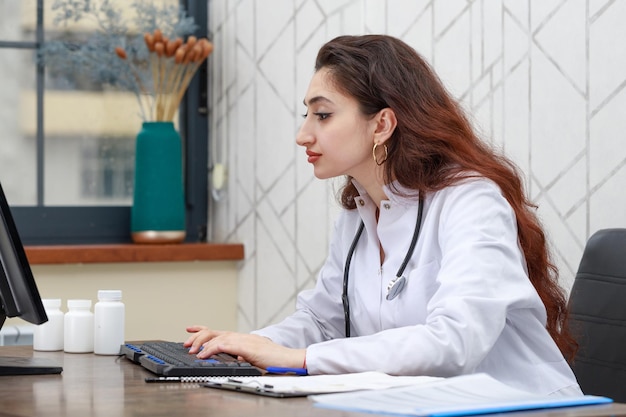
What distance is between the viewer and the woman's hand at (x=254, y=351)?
66.9 inches

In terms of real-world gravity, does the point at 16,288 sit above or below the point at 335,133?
below

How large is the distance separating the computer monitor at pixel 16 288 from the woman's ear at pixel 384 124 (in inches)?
27.9

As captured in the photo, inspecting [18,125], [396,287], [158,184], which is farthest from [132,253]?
[396,287]

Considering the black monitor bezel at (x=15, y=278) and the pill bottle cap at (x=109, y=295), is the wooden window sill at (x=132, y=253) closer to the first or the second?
the pill bottle cap at (x=109, y=295)

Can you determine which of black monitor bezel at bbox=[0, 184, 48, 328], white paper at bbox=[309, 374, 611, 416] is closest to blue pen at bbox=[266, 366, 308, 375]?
white paper at bbox=[309, 374, 611, 416]

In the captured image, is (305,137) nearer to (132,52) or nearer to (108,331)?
(108,331)

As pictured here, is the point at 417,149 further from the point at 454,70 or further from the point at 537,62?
the point at 454,70

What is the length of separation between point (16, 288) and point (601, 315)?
3.64ft

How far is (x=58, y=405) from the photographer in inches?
55.9

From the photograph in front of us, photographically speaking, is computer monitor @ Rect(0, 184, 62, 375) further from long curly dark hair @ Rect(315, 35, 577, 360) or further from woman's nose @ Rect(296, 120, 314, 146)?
long curly dark hair @ Rect(315, 35, 577, 360)

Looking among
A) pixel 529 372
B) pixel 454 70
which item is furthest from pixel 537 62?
pixel 529 372

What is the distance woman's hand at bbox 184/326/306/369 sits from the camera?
5.57 ft

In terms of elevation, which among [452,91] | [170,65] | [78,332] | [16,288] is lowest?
[78,332]

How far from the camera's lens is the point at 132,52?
360cm
